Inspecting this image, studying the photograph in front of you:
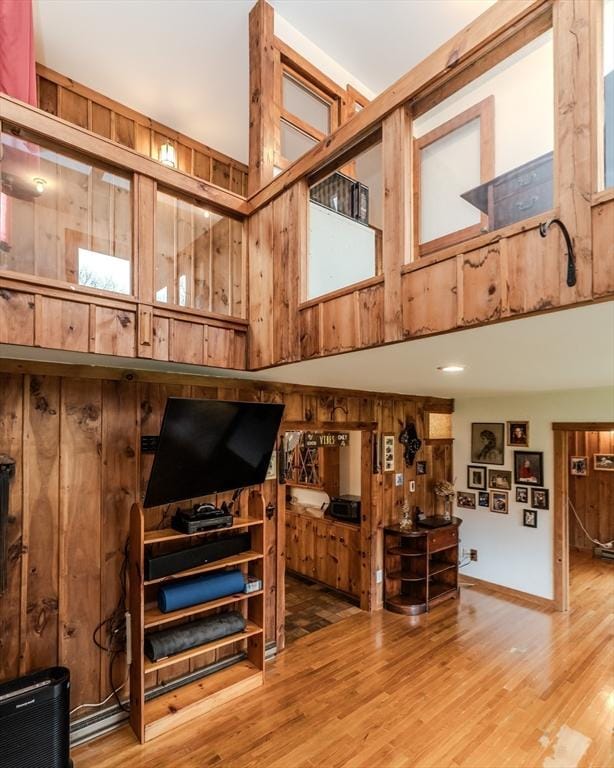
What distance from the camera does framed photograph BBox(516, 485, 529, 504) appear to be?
4710 millimetres

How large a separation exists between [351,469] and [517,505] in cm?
200

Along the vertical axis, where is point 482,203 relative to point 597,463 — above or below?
above

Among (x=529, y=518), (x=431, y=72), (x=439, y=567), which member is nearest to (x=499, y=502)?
(x=529, y=518)

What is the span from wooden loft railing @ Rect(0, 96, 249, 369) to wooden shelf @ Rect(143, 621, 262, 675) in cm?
189

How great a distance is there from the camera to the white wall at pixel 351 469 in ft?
18.3

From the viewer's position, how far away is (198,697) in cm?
283

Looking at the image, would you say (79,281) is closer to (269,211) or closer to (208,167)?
(269,211)

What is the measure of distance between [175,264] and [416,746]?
3.21 m

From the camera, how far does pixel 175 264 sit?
2355mm

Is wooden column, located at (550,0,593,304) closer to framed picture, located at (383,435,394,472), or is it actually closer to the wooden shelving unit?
the wooden shelving unit

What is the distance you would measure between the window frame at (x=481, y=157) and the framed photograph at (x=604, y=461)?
6.15m

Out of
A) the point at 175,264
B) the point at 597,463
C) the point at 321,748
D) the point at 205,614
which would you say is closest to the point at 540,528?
the point at 597,463

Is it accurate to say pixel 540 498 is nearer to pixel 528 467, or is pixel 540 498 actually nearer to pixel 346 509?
pixel 528 467

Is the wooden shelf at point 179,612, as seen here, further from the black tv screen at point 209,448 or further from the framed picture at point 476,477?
the framed picture at point 476,477
